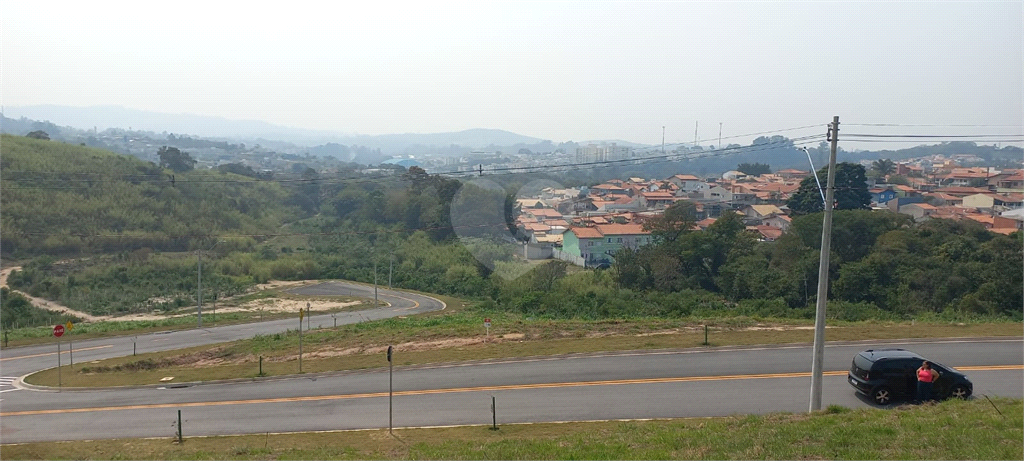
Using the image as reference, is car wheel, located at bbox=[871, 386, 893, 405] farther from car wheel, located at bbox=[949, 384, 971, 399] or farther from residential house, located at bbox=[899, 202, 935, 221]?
residential house, located at bbox=[899, 202, 935, 221]

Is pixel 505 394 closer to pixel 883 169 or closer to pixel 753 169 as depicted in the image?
pixel 883 169

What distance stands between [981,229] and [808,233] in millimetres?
9839

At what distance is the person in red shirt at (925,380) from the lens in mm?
11680

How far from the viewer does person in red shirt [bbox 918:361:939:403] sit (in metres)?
11.7

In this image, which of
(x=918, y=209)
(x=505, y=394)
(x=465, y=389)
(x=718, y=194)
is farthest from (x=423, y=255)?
(x=505, y=394)

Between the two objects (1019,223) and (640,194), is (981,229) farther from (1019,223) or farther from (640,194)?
(640,194)

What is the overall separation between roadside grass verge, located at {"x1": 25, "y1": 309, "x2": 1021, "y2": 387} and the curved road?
0.89 metres

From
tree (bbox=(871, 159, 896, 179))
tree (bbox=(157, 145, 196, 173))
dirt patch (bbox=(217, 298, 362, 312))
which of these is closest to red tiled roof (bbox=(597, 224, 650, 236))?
dirt patch (bbox=(217, 298, 362, 312))

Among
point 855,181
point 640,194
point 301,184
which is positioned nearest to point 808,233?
point 855,181

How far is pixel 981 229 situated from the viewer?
39.2 m

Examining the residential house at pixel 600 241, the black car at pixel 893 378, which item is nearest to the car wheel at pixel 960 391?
the black car at pixel 893 378

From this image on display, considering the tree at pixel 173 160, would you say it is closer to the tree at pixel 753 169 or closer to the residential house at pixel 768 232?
the residential house at pixel 768 232

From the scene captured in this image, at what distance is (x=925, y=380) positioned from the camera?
11672 mm

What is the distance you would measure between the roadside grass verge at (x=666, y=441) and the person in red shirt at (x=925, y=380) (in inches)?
20.3
